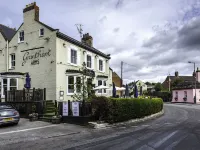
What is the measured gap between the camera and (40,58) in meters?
23.8

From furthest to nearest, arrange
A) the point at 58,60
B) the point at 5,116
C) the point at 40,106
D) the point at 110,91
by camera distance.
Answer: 1. the point at 110,91
2. the point at 58,60
3. the point at 40,106
4. the point at 5,116

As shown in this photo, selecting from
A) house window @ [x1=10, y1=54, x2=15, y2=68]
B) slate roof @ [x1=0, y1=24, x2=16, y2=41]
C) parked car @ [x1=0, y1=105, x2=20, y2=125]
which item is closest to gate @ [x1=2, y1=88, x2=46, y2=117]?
parked car @ [x1=0, y1=105, x2=20, y2=125]

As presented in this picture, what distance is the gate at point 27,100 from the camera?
17625 mm

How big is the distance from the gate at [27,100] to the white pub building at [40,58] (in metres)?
3.17

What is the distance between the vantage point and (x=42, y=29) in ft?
79.2

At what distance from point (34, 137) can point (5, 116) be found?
3672 mm

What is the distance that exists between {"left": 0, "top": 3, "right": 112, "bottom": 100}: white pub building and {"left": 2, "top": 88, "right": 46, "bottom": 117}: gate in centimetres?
317

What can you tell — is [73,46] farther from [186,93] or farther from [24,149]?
[186,93]

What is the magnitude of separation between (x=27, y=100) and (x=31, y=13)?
10.7 metres

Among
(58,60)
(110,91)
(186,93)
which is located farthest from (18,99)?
(186,93)

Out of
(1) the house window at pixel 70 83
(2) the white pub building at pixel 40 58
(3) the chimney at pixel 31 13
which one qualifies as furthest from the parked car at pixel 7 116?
(3) the chimney at pixel 31 13

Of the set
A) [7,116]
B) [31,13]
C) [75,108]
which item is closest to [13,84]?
[31,13]

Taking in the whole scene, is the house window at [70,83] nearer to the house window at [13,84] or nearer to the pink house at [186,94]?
the house window at [13,84]

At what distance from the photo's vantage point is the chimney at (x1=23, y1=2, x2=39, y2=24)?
81.7ft
